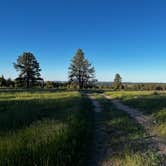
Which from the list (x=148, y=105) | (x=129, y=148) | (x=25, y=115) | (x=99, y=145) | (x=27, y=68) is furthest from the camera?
(x=27, y=68)

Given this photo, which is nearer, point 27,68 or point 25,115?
point 25,115

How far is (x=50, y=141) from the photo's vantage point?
6070 mm

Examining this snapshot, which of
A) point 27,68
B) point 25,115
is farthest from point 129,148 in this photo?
point 27,68

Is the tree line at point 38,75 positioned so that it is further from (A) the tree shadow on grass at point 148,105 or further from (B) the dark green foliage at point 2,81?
(A) the tree shadow on grass at point 148,105

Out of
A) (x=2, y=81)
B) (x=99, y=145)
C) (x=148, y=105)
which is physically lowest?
(x=99, y=145)

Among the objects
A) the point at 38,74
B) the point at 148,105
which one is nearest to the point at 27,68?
the point at 38,74

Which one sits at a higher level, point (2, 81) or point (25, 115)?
point (2, 81)

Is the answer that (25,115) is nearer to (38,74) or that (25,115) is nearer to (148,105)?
(148,105)

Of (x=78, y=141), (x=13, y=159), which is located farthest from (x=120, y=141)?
(x=13, y=159)

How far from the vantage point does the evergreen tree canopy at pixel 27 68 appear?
57.2m

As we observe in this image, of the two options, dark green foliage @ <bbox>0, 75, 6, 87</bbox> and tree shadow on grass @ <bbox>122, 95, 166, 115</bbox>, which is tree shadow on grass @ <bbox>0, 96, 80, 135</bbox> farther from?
dark green foliage @ <bbox>0, 75, 6, 87</bbox>

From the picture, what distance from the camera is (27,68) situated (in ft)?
188

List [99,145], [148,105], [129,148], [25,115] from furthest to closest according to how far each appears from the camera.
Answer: [148,105]
[25,115]
[99,145]
[129,148]

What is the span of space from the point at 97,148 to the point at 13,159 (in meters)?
2.74
